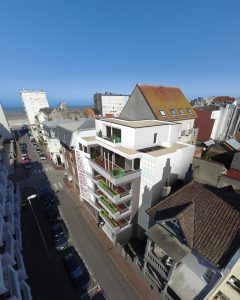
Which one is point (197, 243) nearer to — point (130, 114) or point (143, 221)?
point (143, 221)

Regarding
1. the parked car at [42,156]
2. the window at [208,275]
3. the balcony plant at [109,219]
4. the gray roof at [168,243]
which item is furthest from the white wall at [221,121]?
the parked car at [42,156]

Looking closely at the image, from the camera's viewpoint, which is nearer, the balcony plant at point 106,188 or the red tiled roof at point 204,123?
the balcony plant at point 106,188

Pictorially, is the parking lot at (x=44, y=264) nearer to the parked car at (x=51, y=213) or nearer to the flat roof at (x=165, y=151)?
the parked car at (x=51, y=213)

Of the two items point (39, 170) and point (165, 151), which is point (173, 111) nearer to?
point (165, 151)

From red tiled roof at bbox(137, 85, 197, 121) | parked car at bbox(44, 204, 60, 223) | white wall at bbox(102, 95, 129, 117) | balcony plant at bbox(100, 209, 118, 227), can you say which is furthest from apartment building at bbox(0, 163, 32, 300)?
white wall at bbox(102, 95, 129, 117)

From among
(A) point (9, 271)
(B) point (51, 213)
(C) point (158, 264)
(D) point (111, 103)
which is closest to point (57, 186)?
(B) point (51, 213)
